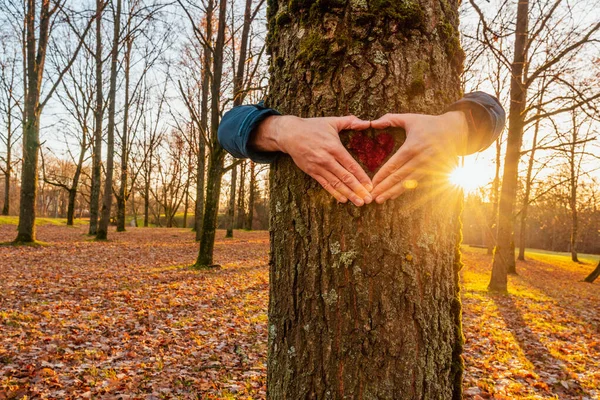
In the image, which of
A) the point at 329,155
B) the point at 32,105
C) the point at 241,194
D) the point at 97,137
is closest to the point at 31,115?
the point at 32,105

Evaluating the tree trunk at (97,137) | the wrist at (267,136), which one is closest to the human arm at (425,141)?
the wrist at (267,136)

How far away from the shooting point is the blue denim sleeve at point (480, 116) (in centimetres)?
135

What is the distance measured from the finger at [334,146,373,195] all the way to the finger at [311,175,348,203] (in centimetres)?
5

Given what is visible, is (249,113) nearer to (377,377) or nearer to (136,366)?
(377,377)

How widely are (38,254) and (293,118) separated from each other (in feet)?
36.9

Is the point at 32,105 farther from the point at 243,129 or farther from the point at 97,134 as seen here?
the point at 243,129

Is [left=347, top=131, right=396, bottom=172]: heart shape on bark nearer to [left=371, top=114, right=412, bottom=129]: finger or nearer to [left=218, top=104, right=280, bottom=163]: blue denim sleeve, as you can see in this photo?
[left=371, top=114, right=412, bottom=129]: finger

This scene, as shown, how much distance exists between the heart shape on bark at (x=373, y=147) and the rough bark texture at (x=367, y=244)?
0.14 feet

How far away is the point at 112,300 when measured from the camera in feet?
19.7

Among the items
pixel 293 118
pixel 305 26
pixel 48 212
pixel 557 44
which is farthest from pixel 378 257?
pixel 48 212

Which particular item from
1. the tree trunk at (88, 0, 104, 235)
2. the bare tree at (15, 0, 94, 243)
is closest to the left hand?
the bare tree at (15, 0, 94, 243)

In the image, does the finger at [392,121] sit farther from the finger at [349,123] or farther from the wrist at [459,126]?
the wrist at [459,126]

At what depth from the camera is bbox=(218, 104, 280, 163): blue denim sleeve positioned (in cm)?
141

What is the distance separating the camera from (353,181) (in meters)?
1.22
